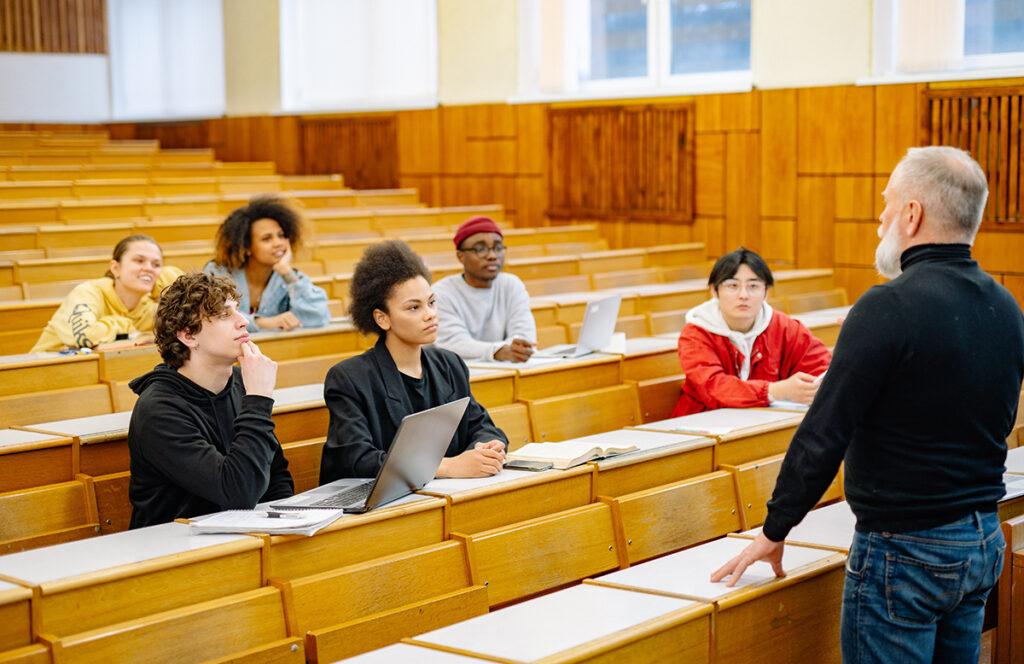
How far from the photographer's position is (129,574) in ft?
5.49

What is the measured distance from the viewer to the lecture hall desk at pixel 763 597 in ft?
5.64

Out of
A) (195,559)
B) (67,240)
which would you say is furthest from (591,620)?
(67,240)

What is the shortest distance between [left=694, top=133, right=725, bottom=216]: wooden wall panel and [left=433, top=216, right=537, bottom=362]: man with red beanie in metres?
2.75

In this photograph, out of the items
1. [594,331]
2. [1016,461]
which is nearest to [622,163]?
[594,331]

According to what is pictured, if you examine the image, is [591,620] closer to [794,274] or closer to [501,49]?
[794,274]

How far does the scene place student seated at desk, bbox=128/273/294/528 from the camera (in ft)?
6.57

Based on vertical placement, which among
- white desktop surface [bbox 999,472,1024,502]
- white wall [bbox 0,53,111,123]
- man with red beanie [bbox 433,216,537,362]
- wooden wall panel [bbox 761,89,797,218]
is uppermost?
white wall [bbox 0,53,111,123]

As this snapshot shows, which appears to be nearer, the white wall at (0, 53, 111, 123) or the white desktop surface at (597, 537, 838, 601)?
the white desktop surface at (597, 537, 838, 601)

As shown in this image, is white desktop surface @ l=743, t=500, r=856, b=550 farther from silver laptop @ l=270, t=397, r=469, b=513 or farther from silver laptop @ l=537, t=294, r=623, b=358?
silver laptop @ l=537, t=294, r=623, b=358

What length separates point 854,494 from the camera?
155 cm

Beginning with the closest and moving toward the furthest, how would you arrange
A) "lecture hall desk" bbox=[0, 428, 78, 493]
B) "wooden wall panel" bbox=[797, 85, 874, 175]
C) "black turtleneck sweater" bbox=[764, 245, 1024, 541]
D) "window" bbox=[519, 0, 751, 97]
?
"black turtleneck sweater" bbox=[764, 245, 1024, 541]
"lecture hall desk" bbox=[0, 428, 78, 493]
"wooden wall panel" bbox=[797, 85, 874, 175]
"window" bbox=[519, 0, 751, 97]

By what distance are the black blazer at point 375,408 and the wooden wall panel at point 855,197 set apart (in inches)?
142

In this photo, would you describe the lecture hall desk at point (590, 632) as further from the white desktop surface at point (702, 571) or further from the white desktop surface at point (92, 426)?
the white desktop surface at point (92, 426)

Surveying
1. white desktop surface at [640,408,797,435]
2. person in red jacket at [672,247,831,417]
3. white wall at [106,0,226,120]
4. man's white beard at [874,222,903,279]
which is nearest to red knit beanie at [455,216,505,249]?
person in red jacket at [672,247,831,417]
